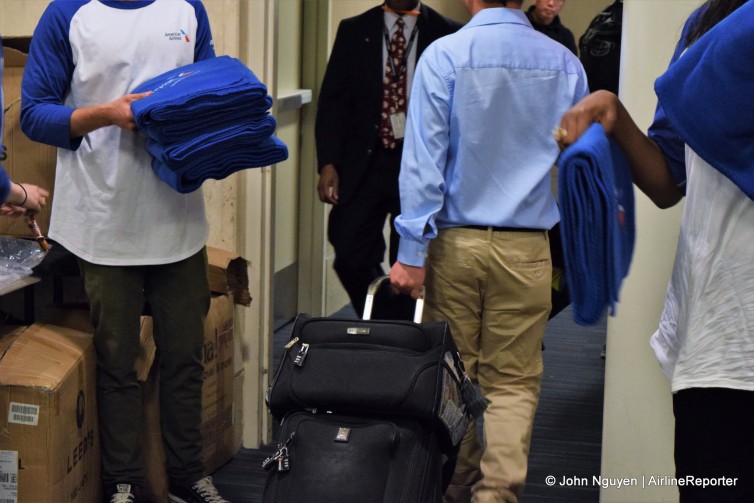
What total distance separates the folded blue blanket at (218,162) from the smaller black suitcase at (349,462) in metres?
0.69

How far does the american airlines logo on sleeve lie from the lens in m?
2.42

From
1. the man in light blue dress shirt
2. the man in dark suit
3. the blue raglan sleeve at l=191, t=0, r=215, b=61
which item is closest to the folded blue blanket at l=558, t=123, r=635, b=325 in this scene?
the man in light blue dress shirt

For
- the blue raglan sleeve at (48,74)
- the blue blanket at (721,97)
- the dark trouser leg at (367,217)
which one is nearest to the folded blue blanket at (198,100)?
the blue raglan sleeve at (48,74)

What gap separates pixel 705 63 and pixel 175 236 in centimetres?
158

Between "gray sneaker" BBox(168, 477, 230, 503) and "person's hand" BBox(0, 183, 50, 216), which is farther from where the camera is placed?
"gray sneaker" BBox(168, 477, 230, 503)

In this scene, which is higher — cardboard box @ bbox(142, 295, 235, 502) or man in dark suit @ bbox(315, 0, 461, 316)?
man in dark suit @ bbox(315, 0, 461, 316)

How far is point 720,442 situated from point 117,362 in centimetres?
165

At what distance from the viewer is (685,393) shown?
4.60 ft

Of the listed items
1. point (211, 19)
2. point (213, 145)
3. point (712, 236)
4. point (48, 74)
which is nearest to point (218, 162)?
point (213, 145)

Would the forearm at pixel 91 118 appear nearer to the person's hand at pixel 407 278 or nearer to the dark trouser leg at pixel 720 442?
the person's hand at pixel 407 278

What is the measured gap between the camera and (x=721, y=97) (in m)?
1.25

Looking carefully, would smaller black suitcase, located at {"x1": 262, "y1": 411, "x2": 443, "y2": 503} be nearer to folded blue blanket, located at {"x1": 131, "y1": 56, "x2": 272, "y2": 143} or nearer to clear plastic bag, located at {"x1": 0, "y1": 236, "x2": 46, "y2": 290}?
folded blue blanket, located at {"x1": 131, "y1": 56, "x2": 272, "y2": 143}

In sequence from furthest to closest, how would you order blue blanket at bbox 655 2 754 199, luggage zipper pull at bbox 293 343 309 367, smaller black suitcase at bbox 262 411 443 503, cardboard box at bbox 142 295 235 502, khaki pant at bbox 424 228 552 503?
cardboard box at bbox 142 295 235 502 → khaki pant at bbox 424 228 552 503 → luggage zipper pull at bbox 293 343 309 367 → smaller black suitcase at bbox 262 411 443 503 → blue blanket at bbox 655 2 754 199

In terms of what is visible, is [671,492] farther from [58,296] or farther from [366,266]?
[58,296]
